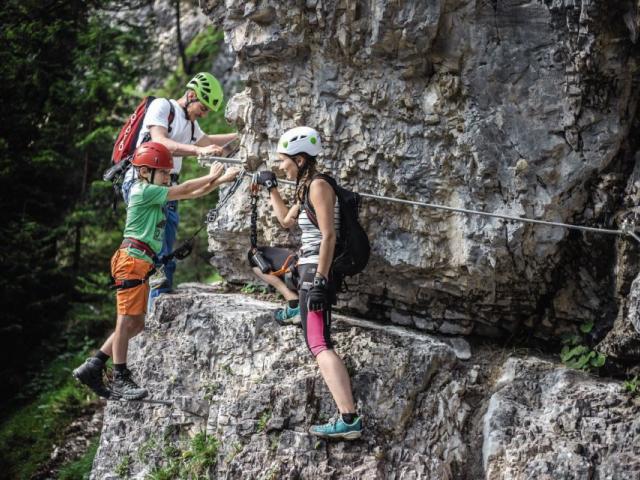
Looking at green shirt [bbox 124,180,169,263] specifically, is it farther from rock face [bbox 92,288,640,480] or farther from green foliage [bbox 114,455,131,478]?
green foliage [bbox 114,455,131,478]

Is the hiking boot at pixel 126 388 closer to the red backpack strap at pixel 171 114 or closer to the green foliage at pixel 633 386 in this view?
the red backpack strap at pixel 171 114

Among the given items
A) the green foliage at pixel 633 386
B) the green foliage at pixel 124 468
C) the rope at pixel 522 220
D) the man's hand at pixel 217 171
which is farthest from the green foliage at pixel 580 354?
the green foliage at pixel 124 468

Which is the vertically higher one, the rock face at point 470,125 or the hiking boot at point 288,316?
the rock face at point 470,125

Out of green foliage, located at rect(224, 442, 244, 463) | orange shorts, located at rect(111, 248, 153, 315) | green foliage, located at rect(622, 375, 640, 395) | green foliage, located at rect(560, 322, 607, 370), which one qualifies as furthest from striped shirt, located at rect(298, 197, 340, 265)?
green foliage, located at rect(622, 375, 640, 395)

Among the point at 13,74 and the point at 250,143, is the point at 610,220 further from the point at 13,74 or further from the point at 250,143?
the point at 13,74

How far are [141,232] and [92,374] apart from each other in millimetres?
1499

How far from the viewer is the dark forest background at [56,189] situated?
39.5 ft

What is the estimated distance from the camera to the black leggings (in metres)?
5.85

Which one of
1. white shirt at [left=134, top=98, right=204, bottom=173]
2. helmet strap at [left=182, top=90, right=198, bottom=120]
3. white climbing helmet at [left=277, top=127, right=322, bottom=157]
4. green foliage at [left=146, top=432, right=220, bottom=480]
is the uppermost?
helmet strap at [left=182, top=90, right=198, bottom=120]

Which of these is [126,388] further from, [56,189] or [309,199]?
[56,189]

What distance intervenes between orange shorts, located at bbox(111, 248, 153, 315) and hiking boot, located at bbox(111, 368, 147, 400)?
75 centimetres

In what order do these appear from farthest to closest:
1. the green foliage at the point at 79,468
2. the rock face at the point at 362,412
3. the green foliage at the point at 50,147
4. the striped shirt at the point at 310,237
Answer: the green foliage at the point at 50,147 → the green foliage at the point at 79,468 → the striped shirt at the point at 310,237 → the rock face at the point at 362,412

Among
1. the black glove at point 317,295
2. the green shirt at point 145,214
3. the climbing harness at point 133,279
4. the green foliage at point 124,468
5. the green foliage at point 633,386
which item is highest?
the green shirt at point 145,214

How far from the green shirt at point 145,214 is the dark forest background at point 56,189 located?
525cm
